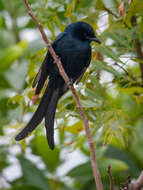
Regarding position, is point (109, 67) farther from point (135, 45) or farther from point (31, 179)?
point (31, 179)

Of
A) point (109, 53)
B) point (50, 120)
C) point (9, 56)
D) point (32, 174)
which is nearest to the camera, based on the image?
point (109, 53)

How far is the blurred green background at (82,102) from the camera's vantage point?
1784 mm

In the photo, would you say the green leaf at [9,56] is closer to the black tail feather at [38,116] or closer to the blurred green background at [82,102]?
the blurred green background at [82,102]

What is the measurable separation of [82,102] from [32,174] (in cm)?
92

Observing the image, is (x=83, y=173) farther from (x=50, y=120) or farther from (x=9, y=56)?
(x=9, y=56)

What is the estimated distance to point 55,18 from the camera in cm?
198

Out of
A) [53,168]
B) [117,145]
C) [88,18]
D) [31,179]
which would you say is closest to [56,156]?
[53,168]

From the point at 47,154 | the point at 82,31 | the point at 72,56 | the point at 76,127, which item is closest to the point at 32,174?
the point at 47,154

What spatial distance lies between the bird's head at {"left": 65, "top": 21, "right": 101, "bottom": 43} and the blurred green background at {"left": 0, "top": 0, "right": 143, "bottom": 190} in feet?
0.18

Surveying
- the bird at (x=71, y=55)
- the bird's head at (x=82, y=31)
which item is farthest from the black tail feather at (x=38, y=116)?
the bird's head at (x=82, y=31)

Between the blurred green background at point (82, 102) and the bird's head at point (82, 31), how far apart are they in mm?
55

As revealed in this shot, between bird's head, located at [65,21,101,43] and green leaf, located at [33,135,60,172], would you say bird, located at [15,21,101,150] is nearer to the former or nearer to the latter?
Result: bird's head, located at [65,21,101,43]

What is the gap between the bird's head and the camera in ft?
7.62

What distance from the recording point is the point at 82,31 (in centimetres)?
236
